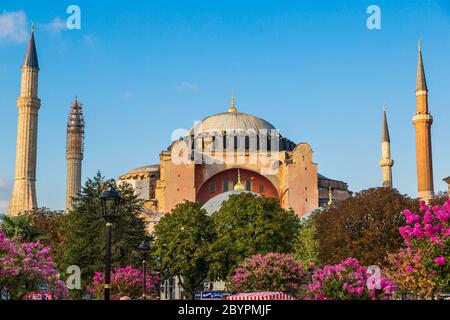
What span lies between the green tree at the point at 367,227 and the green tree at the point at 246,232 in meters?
3.84

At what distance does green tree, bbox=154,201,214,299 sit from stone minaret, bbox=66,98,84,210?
31034mm

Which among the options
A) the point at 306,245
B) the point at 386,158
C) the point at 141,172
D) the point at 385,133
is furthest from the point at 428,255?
the point at 141,172

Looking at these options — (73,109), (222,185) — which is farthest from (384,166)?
(73,109)

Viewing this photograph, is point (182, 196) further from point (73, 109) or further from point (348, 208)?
point (348, 208)

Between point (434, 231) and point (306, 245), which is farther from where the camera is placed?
point (306, 245)

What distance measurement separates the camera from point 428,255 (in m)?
20.4

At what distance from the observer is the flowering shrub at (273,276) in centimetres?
3095

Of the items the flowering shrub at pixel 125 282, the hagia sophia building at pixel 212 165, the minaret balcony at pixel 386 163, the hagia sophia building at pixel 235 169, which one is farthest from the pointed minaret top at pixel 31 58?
the flowering shrub at pixel 125 282

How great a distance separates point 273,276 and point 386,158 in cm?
4456

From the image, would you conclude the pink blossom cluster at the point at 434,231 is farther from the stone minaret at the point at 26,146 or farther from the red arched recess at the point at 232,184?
the stone minaret at the point at 26,146

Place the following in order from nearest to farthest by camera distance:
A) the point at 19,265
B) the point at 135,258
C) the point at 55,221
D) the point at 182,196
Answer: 1. the point at 19,265
2. the point at 135,258
3. the point at 55,221
4. the point at 182,196

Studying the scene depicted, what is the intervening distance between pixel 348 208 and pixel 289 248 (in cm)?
626

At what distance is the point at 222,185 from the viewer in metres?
71.4

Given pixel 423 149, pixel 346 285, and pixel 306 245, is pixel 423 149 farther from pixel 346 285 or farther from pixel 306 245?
pixel 346 285
